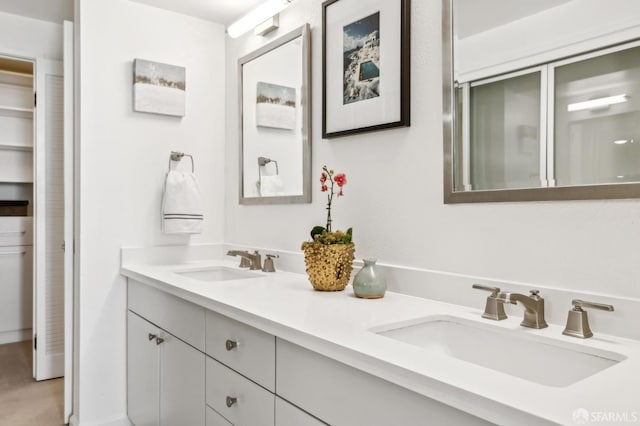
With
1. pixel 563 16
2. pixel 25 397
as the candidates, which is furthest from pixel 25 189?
pixel 563 16

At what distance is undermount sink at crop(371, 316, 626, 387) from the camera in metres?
1.01

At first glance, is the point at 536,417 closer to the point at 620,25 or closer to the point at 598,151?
the point at 598,151

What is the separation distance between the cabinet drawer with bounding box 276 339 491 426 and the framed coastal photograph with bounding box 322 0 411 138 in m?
0.85

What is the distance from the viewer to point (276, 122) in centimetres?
223

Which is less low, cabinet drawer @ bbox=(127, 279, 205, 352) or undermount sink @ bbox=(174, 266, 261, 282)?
undermount sink @ bbox=(174, 266, 261, 282)

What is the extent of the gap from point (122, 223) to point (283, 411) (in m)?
1.50

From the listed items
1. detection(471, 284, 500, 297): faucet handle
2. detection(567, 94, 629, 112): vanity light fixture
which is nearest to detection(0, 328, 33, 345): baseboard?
detection(471, 284, 500, 297): faucet handle

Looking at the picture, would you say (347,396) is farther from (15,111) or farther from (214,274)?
(15,111)

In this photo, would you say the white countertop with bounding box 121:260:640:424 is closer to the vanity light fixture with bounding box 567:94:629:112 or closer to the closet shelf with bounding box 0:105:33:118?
the vanity light fixture with bounding box 567:94:629:112

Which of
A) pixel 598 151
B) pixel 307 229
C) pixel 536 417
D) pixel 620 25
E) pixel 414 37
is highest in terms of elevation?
pixel 414 37

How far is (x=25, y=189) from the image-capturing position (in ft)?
14.2

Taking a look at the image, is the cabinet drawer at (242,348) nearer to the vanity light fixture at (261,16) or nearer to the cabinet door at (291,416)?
the cabinet door at (291,416)

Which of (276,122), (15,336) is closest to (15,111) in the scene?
(15,336)

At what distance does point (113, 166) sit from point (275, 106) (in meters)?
0.83
